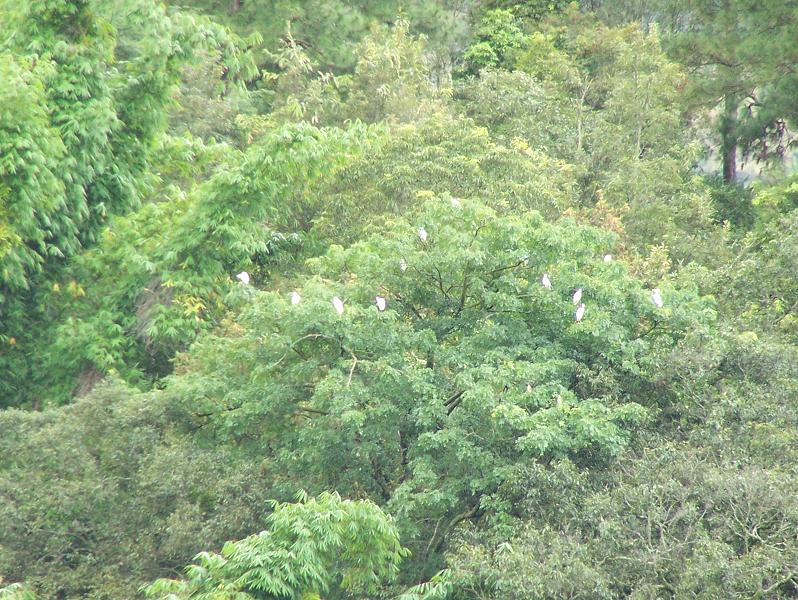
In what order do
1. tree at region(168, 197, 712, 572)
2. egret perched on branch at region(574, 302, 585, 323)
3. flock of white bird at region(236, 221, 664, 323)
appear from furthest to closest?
flock of white bird at region(236, 221, 664, 323)
egret perched on branch at region(574, 302, 585, 323)
tree at region(168, 197, 712, 572)

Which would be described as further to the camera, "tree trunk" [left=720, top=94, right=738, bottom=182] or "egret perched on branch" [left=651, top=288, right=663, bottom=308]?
"tree trunk" [left=720, top=94, right=738, bottom=182]

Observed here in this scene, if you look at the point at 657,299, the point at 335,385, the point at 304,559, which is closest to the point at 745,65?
the point at 657,299

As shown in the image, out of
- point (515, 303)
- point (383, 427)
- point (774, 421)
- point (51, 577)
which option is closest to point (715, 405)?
point (774, 421)

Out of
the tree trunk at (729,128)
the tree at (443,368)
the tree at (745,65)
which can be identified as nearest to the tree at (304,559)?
the tree at (443,368)

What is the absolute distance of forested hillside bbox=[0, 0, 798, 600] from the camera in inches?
294

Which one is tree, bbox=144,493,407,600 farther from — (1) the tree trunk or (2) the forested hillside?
(1) the tree trunk

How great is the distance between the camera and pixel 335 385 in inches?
360

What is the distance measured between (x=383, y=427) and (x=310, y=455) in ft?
2.09

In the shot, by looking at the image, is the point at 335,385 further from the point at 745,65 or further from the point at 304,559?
the point at 745,65

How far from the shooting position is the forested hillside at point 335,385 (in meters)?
7.46

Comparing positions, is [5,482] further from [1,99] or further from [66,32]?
[66,32]

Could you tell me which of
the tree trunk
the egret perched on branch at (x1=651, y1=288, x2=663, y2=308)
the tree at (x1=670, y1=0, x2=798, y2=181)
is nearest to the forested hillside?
the egret perched on branch at (x1=651, y1=288, x2=663, y2=308)

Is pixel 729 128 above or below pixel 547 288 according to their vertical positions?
below

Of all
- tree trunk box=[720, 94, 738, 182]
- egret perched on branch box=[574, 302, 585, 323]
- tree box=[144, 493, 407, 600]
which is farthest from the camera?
tree trunk box=[720, 94, 738, 182]
